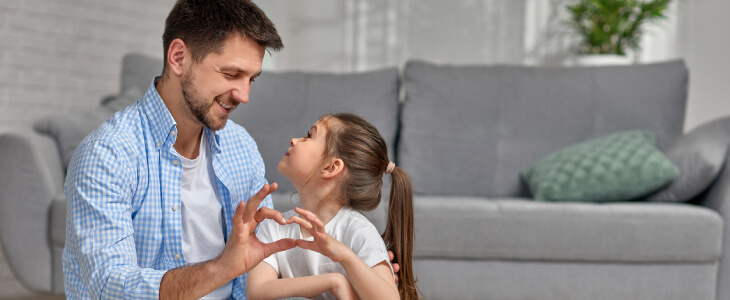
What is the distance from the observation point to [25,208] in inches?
90.4

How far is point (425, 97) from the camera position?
2.95m

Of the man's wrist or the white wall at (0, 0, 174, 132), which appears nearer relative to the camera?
the man's wrist

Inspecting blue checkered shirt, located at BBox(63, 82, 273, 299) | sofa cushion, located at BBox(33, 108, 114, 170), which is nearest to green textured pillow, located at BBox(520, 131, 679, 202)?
blue checkered shirt, located at BBox(63, 82, 273, 299)

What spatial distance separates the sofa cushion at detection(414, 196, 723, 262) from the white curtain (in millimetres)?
2271

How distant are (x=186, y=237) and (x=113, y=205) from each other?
0.27 metres

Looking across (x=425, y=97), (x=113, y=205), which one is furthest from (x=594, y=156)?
(x=113, y=205)

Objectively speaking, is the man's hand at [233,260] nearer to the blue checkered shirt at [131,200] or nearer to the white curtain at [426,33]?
the blue checkered shirt at [131,200]

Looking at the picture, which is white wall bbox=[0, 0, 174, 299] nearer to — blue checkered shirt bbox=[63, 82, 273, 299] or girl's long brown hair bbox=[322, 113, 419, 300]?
blue checkered shirt bbox=[63, 82, 273, 299]

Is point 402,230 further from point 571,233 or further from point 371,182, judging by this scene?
point 571,233

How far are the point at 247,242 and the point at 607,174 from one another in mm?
1787

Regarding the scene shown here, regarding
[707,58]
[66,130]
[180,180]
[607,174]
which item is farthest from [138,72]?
[707,58]

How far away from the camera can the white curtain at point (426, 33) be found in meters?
4.38

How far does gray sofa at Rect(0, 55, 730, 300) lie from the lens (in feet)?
7.43

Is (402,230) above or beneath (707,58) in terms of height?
beneath
